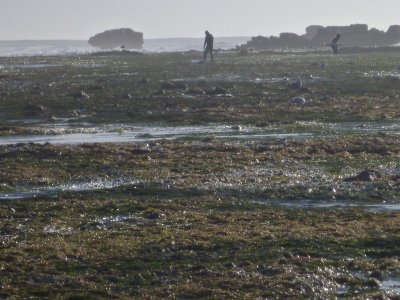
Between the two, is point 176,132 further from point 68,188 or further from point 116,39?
point 116,39

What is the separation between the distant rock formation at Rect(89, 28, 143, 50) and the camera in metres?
131

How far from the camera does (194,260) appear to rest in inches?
382

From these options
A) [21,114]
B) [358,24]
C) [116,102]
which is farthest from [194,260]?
[358,24]

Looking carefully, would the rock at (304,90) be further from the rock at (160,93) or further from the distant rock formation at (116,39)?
the distant rock formation at (116,39)

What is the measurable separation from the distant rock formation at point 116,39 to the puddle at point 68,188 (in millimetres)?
115988

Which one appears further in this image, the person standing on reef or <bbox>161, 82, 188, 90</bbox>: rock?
the person standing on reef

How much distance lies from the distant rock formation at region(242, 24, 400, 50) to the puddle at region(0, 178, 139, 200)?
3115 inches

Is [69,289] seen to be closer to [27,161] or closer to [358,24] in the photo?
[27,161]

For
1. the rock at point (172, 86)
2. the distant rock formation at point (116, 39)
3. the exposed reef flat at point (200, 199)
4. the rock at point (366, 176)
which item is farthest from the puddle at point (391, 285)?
the distant rock formation at point (116, 39)

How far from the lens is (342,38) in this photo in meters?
95.9

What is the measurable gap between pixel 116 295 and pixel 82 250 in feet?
4.85

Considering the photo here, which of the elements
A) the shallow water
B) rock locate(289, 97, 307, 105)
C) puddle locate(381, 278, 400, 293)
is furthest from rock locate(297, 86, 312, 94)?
puddle locate(381, 278, 400, 293)

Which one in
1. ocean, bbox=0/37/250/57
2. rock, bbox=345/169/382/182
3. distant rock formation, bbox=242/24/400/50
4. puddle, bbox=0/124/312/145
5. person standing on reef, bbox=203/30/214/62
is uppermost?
rock, bbox=345/169/382/182

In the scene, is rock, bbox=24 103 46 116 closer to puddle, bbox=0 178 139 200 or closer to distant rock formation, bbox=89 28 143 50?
puddle, bbox=0 178 139 200
